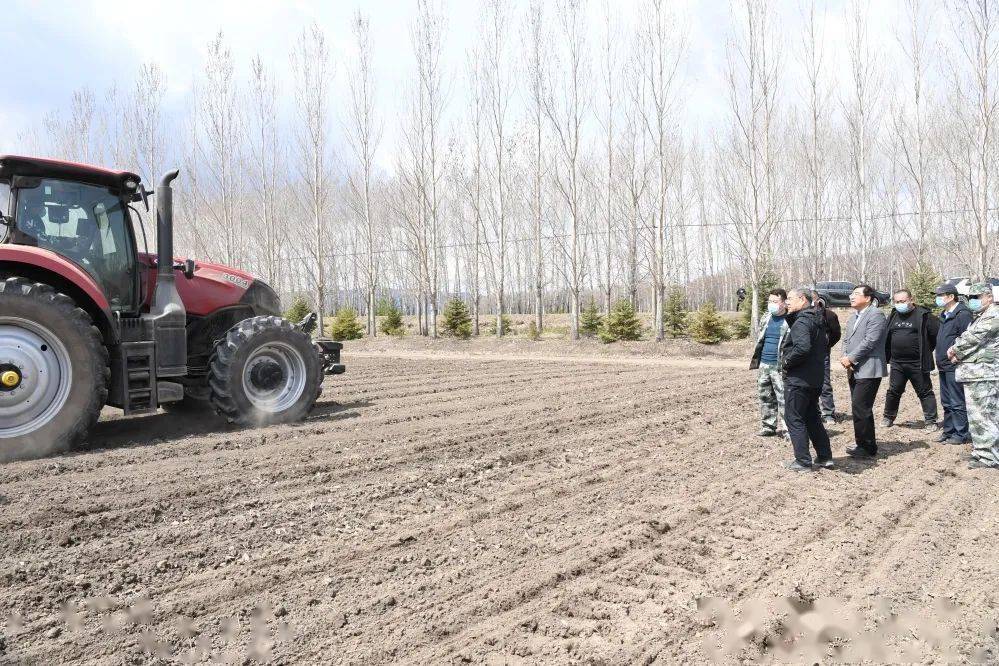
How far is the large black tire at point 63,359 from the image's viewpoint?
545 centimetres

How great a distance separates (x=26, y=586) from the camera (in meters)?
3.27

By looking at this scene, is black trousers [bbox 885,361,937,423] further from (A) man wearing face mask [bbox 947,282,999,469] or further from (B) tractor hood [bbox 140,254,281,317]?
(B) tractor hood [bbox 140,254,281,317]

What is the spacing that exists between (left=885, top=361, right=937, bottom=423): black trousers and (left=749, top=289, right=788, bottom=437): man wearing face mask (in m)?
1.78

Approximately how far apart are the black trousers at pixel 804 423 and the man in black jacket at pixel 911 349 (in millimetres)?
2667

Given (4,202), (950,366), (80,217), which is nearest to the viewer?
(4,202)

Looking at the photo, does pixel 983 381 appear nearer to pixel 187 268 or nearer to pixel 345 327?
pixel 187 268

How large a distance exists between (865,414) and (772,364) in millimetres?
1029

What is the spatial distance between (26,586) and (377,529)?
1.81 metres

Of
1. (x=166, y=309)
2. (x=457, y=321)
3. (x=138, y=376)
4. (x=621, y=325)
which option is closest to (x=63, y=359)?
(x=138, y=376)

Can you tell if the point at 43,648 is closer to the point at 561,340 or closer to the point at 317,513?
the point at 317,513

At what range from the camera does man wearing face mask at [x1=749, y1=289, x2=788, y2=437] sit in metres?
6.70

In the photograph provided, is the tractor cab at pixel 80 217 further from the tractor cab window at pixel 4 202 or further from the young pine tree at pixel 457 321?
the young pine tree at pixel 457 321

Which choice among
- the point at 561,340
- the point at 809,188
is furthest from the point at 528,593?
the point at 809,188

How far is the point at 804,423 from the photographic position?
564 cm
